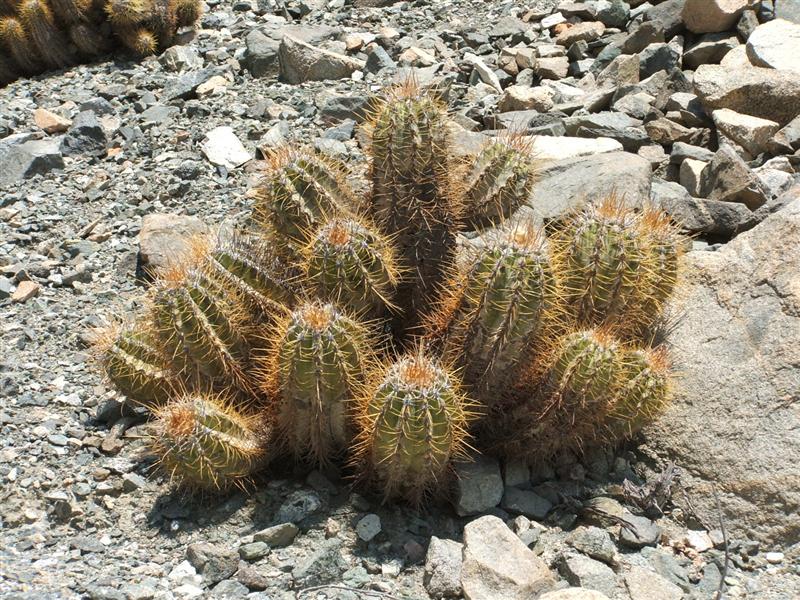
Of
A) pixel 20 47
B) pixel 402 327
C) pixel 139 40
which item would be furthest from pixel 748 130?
pixel 20 47

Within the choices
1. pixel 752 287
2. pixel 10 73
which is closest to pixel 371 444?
pixel 752 287

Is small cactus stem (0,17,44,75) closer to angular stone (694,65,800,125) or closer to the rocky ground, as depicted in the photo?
the rocky ground

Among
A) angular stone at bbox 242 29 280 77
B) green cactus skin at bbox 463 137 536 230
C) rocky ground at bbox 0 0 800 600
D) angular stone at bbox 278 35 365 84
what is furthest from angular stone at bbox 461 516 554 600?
angular stone at bbox 242 29 280 77

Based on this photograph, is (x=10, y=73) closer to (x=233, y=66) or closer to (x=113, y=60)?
(x=113, y=60)

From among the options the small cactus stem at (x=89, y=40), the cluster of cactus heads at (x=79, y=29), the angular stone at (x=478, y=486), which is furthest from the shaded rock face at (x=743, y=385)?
the small cactus stem at (x=89, y=40)

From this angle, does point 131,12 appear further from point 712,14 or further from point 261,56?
point 712,14

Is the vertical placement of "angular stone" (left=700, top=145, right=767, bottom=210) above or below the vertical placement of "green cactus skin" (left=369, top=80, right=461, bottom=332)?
below
